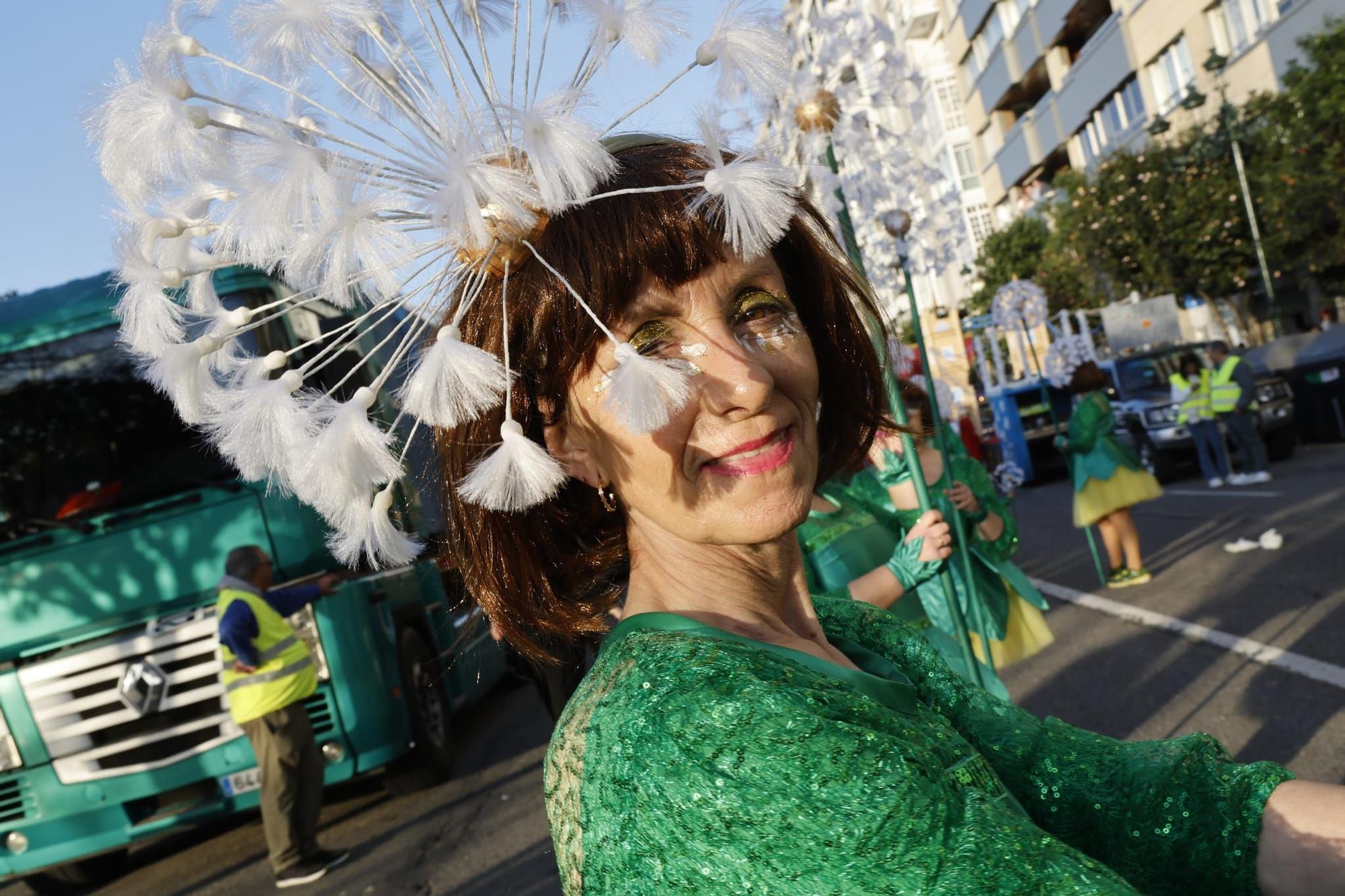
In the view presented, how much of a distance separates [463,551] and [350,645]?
5219mm

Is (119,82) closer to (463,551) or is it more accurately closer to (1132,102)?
(463,551)

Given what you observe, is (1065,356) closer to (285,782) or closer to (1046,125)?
(285,782)

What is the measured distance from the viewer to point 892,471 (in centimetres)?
510

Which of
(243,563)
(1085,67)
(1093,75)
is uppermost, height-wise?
(1085,67)

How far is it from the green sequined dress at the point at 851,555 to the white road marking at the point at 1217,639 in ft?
7.80

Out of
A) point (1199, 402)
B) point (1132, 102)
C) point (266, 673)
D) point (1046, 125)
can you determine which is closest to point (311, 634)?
point (266, 673)

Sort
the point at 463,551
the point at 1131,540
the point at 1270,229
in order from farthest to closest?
1. the point at 1270,229
2. the point at 1131,540
3. the point at 463,551

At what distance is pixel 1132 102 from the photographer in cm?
3369

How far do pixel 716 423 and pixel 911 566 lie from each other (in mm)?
2561

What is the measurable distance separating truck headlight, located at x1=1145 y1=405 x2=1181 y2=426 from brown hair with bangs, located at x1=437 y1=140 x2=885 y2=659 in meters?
15.0

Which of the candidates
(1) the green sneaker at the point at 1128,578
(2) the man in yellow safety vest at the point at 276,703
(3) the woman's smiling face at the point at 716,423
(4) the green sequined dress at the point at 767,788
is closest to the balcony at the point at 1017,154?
(1) the green sneaker at the point at 1128,578

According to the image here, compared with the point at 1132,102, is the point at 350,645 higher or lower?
lower

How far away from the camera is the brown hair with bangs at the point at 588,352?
1351 millimetres

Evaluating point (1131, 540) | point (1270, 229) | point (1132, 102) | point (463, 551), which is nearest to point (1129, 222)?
point (1270, 229)
